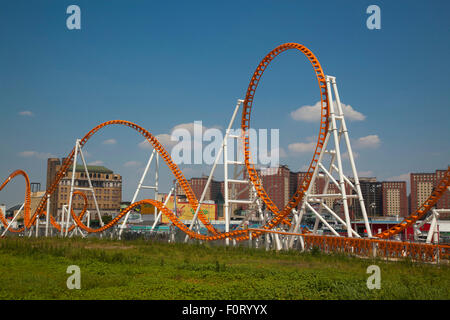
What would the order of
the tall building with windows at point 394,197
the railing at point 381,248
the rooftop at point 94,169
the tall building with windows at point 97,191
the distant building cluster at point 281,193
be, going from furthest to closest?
the rooftop at point 94,169
the tall building with windows at point 394,197
the tall building with windows at point 97,191
the distant building cluster at point 281,193
the railing at point 381,248

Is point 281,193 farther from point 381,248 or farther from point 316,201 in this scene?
point 381,248

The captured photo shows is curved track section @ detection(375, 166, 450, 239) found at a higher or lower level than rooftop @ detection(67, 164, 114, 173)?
lower

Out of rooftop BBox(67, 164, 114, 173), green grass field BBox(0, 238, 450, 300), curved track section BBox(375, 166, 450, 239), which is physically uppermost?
rooftop BBox(67, 164, 114, 173)

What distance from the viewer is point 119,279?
40.7 ft

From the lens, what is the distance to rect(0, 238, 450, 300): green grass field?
10359 mm

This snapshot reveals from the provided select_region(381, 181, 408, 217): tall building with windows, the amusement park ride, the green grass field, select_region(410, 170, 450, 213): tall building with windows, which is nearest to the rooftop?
select_region(381, 181, 408, 217): tall building with windows

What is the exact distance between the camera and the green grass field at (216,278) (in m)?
10.4

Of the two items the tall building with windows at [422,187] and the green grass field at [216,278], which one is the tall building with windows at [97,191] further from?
the green grass field at [216,278]

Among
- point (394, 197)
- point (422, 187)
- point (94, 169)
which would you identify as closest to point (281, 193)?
point (394, 197)

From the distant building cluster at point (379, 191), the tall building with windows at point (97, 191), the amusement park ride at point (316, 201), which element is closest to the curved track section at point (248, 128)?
the amusement park ride at point (316, 201)

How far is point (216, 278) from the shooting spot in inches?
520

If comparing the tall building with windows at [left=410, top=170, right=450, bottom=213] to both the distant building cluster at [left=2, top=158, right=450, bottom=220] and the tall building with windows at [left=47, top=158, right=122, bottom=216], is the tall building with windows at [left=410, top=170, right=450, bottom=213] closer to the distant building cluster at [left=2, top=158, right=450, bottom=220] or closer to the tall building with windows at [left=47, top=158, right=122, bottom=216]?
the distant building cluster at [left=2, top=158, right=450, bottom=220]

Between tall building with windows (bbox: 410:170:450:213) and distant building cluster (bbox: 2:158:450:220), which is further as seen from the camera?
tall building with windows (bbox: 410:170:450:213)
